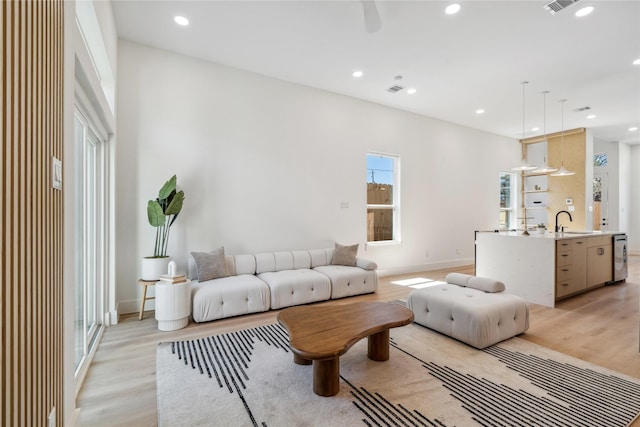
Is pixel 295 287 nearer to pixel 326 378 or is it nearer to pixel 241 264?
pixel 241 264

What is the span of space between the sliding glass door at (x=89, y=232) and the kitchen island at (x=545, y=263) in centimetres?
519

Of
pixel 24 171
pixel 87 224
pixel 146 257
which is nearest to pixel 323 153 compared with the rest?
pixel 146 257

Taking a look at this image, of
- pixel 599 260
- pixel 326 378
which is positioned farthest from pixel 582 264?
pixel 326 378

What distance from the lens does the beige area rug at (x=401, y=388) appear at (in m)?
1.83

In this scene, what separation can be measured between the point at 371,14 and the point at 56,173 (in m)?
2.55

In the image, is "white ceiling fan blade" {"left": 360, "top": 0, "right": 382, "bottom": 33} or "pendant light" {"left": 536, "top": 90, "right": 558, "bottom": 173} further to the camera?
"pendant light" {"left": 536, "top": 90, "right": 558, "bottom": 173}

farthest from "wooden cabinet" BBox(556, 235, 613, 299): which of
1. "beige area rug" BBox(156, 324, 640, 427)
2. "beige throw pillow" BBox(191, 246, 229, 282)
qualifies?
"beige throw pillow" BBox(191, 246, 229, 282)

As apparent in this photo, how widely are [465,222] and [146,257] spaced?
6.64 meters

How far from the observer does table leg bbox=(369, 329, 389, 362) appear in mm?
2518

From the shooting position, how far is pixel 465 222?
7.20m

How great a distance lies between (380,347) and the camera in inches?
99.1

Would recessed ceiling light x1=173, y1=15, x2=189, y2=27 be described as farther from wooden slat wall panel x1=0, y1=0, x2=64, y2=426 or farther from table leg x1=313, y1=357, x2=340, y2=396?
table leg x1=313, y1=357, x2=340, y2=396

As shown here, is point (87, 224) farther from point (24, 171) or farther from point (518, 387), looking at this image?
point (518, 387)

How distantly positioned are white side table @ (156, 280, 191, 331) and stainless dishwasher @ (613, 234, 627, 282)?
6.86 meters
